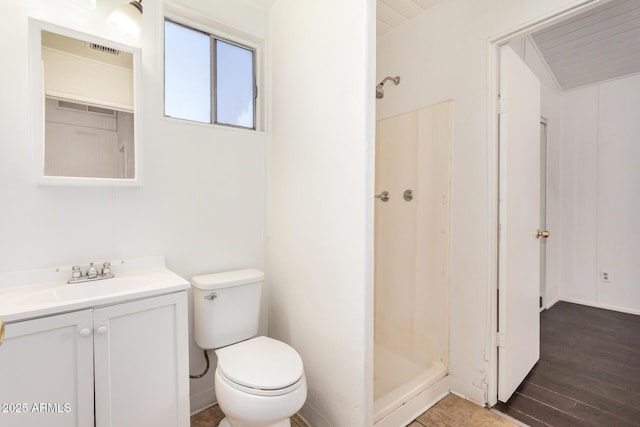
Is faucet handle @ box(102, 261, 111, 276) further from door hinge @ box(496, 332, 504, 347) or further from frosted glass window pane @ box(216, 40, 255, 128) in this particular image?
door hinge @ box(496, 332, 504, 347)

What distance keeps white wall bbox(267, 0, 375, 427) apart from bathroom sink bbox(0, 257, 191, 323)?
651mm

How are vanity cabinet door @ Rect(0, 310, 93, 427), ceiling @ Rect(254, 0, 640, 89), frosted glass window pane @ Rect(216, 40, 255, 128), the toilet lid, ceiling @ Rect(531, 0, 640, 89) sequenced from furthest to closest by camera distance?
ceiling @ Rect(531, 0, 640, 89) → ceiling @ Rect(254, 0, 640, 89) → frosted glass window pane @ Rect(216, 40, 255, 128) → the toilet lid → vanity cabinet door @ Rect(0, 310, 93, 427)

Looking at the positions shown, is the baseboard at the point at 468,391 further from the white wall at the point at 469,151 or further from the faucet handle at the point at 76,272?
the faucet handle at the point at 76,272

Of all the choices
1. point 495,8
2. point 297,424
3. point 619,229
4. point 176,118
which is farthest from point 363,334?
point 619,229

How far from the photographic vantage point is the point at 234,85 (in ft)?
6.34

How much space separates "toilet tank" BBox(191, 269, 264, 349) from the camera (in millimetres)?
1521

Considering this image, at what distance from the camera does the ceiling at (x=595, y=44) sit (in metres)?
2.16

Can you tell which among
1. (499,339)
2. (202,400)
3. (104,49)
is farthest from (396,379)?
(104,49)

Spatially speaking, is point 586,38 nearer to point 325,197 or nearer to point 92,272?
point 325,197

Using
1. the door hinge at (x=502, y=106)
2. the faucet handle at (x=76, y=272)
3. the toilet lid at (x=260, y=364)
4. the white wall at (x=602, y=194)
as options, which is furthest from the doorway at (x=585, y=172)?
the faucet handle at (x=76, y=272)

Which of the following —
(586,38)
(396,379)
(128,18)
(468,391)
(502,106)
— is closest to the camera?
(128,18)

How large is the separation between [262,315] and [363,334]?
90 centimetres

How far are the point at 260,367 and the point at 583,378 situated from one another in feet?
7.05

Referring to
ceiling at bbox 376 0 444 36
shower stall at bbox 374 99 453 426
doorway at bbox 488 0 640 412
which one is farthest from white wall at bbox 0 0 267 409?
doorway at bbox 488 0 640 412
